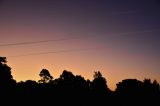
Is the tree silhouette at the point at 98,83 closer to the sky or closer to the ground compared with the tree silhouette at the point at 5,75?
closer to the sky

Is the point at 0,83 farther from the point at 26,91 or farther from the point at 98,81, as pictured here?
the point at 98,81

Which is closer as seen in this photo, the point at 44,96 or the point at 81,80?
the point at 44,96

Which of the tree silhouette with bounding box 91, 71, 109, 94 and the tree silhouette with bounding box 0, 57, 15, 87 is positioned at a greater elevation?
the tree silhouette with bounding box 91, 71, 109, 94

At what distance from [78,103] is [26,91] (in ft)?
37.5

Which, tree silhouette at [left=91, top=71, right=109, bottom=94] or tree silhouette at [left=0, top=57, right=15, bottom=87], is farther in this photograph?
tree silhouette at [left=91, top=71, right=109, bottom=94]

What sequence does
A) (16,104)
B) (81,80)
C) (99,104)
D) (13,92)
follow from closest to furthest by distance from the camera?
(16,104), (13,92), (99,104), (81,80)

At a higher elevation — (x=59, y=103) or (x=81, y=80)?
(x=81, y=80)

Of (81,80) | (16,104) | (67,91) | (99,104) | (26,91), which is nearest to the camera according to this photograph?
(16,104)

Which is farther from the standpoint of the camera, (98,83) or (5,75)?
(98,83)

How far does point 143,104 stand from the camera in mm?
76125

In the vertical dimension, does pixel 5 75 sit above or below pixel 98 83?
below

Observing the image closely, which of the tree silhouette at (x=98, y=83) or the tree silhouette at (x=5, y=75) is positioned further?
the tree silhouette at (x=98, y=83)

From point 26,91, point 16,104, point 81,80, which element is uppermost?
point 81,80

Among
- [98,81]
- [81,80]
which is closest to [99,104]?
[81,80]
